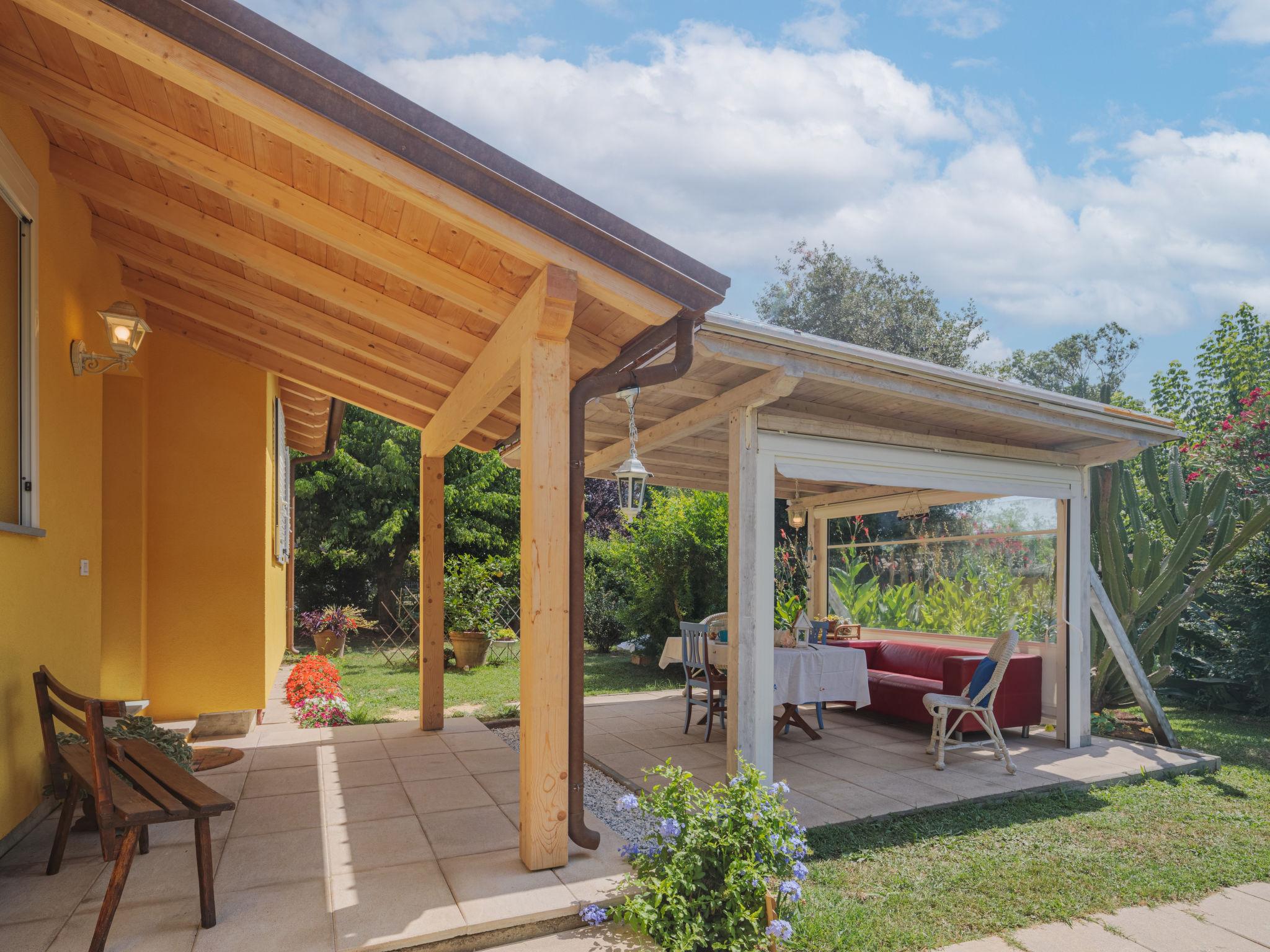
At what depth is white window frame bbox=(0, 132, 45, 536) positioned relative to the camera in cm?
385

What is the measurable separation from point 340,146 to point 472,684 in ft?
26.1

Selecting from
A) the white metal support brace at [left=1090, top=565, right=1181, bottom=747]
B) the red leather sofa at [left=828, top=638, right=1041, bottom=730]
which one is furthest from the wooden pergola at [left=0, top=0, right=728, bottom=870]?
the white metal support brace at [left=1090, top=565, right=1181, bottom=747]

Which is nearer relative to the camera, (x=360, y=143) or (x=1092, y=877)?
(x=360, y=143)

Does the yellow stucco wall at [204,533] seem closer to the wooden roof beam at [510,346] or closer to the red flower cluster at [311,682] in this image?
the red flower cluster at [311,682]

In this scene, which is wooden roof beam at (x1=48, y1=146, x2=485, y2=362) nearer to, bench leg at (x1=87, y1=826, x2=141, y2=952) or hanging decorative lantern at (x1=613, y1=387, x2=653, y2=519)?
hanging decorative lantern at (x1=613, y1=387, x2=653, y2=519)

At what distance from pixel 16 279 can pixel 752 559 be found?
4.12 meters

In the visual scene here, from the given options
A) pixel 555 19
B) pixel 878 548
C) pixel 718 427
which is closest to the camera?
pixel 718 427

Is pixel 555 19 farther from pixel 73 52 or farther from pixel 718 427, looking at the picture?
pixel 73 52

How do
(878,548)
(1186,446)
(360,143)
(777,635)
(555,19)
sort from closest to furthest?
(360,143) → (777,635) → (878,548) → (1186,446) → (555,19)

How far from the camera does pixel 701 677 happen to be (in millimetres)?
7109

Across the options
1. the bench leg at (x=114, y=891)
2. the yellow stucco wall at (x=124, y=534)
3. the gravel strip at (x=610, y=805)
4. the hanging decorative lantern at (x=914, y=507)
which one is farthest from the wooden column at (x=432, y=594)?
the hanging decorative lantern at (x=914, y=507)

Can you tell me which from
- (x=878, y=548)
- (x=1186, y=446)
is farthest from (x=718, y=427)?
(x=1186, y=446)

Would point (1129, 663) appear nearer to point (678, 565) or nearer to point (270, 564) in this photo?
point (678, 565)

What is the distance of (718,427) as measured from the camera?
632 cm
